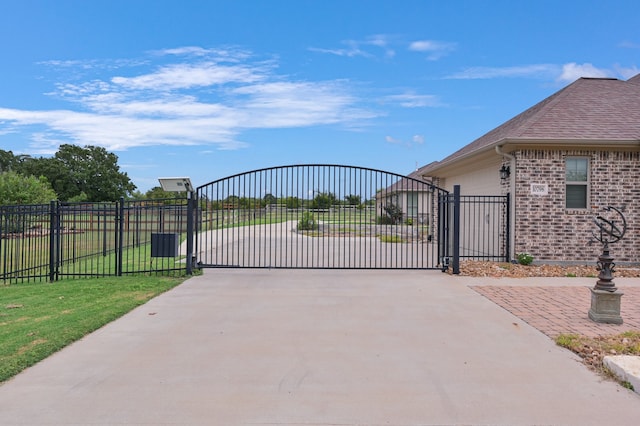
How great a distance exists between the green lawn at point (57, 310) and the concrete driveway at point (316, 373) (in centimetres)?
22

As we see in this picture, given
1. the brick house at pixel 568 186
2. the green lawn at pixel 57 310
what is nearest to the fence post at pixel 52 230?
the green lawn at pixel 57 310

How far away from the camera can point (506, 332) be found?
6059mm

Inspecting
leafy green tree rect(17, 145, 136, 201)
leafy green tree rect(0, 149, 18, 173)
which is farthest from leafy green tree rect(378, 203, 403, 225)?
leafy green tree rect(0, 149, 18, 173)

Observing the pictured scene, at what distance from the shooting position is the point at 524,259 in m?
11.4

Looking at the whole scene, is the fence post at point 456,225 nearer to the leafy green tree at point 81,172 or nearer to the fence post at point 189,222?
the fence post at point 189,222

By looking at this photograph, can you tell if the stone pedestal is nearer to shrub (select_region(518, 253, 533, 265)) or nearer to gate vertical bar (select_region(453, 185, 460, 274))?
gate vertical bar (select_region(453, 185, 460, 274))

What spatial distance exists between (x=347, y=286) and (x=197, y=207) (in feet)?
13.2

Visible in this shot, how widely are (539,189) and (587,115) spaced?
291cm

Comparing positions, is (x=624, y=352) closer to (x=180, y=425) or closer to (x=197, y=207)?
(x=180, y=425)

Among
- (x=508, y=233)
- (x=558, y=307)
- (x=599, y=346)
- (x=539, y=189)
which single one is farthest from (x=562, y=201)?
(x=599, y=346)

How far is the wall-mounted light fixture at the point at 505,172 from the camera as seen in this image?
1193cm

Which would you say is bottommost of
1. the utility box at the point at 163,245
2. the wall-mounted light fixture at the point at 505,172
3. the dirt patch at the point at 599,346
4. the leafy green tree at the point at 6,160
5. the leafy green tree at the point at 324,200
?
the dirt patch at the point at 599,346

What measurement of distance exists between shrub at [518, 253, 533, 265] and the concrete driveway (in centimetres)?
445

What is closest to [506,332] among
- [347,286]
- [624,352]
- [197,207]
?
[624,352]
